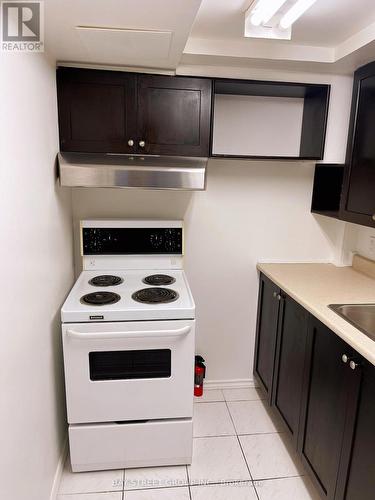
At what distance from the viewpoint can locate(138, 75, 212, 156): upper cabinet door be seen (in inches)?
74.8

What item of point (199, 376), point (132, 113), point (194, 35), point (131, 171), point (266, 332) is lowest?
Result: point (199, 376)

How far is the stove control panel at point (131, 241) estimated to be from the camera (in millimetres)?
2186

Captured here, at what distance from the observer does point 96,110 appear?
6.15 feet

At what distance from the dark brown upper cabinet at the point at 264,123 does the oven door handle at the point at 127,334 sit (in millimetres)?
1187

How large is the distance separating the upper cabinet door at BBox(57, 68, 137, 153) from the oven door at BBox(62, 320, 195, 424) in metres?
0.98

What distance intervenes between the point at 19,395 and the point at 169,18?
4.85ft

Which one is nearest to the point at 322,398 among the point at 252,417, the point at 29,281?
the point at 252,417

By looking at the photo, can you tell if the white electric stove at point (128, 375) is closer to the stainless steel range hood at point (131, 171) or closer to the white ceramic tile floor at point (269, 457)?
the white ceramic tile floor at point (269, 457)

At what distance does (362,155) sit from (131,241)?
56.0 inches

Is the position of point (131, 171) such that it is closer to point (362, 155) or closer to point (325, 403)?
point (362, 155)

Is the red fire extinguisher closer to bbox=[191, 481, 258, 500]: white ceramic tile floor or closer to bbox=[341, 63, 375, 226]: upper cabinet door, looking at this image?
bbox=[191, 481, 258, 500]: white ceramic tile floor

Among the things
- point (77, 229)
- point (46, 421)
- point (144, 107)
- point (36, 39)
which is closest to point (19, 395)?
point (46, 421)

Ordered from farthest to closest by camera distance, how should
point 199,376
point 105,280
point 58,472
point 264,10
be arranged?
point 199,376 → point 105,280 → point 58,472 → point 264,10

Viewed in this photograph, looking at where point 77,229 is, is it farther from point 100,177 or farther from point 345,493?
point 345,493
